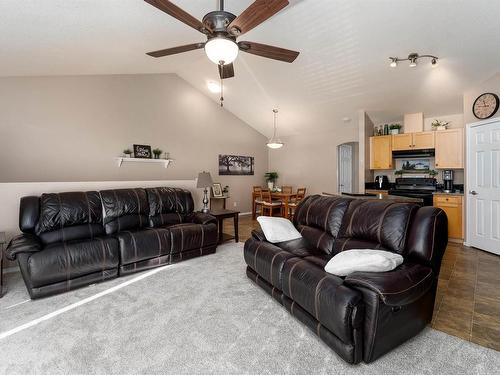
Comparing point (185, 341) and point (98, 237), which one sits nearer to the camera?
point (185, 341)

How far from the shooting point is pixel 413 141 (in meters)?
5.14

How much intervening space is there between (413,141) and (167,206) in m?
4.91

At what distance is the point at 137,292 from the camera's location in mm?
2670

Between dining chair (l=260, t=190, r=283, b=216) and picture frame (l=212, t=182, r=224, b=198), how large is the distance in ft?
3.57

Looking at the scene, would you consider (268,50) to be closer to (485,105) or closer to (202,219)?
(202,219)

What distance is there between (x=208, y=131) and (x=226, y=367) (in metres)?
5.74

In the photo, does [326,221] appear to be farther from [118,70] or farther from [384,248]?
[118,70]

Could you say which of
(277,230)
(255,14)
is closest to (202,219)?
(277,230)

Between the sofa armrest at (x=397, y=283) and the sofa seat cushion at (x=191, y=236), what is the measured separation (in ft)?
7.95

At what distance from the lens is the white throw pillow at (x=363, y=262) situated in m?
1.69

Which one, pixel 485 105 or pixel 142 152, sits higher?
pixel 485 105

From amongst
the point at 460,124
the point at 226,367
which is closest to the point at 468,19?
the point at 460,124

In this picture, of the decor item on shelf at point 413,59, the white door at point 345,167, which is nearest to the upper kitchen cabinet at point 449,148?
the decor item on shelf at point 413,59

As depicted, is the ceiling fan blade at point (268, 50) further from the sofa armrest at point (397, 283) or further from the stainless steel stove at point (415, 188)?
the stainless steel stove at point (415, 188)
